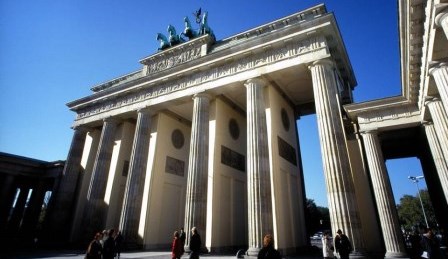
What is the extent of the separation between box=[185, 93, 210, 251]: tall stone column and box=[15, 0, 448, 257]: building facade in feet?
0.23

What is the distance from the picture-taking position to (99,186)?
63.9 ft

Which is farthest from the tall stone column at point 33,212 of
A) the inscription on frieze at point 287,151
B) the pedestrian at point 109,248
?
the inscription on frieze at point 287,151

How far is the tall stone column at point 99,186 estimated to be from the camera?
18.4 m

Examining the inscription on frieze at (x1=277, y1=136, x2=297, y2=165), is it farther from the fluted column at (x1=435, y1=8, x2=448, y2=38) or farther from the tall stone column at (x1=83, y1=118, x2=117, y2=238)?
the tall stone column at (x1=83, y1=118, x2=117, y2=238)

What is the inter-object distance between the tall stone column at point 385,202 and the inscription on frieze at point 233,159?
829 cm

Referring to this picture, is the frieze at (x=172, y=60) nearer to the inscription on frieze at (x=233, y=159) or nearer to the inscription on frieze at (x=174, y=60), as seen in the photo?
the inscription on frieze at (x=174, y=60)

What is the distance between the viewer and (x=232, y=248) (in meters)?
16.2

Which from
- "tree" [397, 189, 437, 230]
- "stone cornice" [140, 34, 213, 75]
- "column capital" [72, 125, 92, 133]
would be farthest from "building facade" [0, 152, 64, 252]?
"tree" [397, 189, 437, 230]

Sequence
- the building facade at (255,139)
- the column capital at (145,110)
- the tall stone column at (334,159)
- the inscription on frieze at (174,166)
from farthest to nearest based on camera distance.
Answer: the inscription on frieze at (174,166) → the column capital at (145,110) → the building facade at (255,139) → the tall stone column at (334,159)

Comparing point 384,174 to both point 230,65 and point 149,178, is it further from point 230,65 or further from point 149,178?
point 149,178

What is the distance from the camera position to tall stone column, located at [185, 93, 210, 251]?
1456 centimetres

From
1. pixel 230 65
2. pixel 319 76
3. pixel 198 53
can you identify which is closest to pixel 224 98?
pixel 230 65

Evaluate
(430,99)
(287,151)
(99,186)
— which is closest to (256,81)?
(287,151)

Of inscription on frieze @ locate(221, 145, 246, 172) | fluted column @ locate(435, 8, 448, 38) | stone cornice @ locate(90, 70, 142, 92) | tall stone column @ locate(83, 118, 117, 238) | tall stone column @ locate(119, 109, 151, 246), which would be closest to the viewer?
fluted column @ locate(435, 8, 448, 38)
